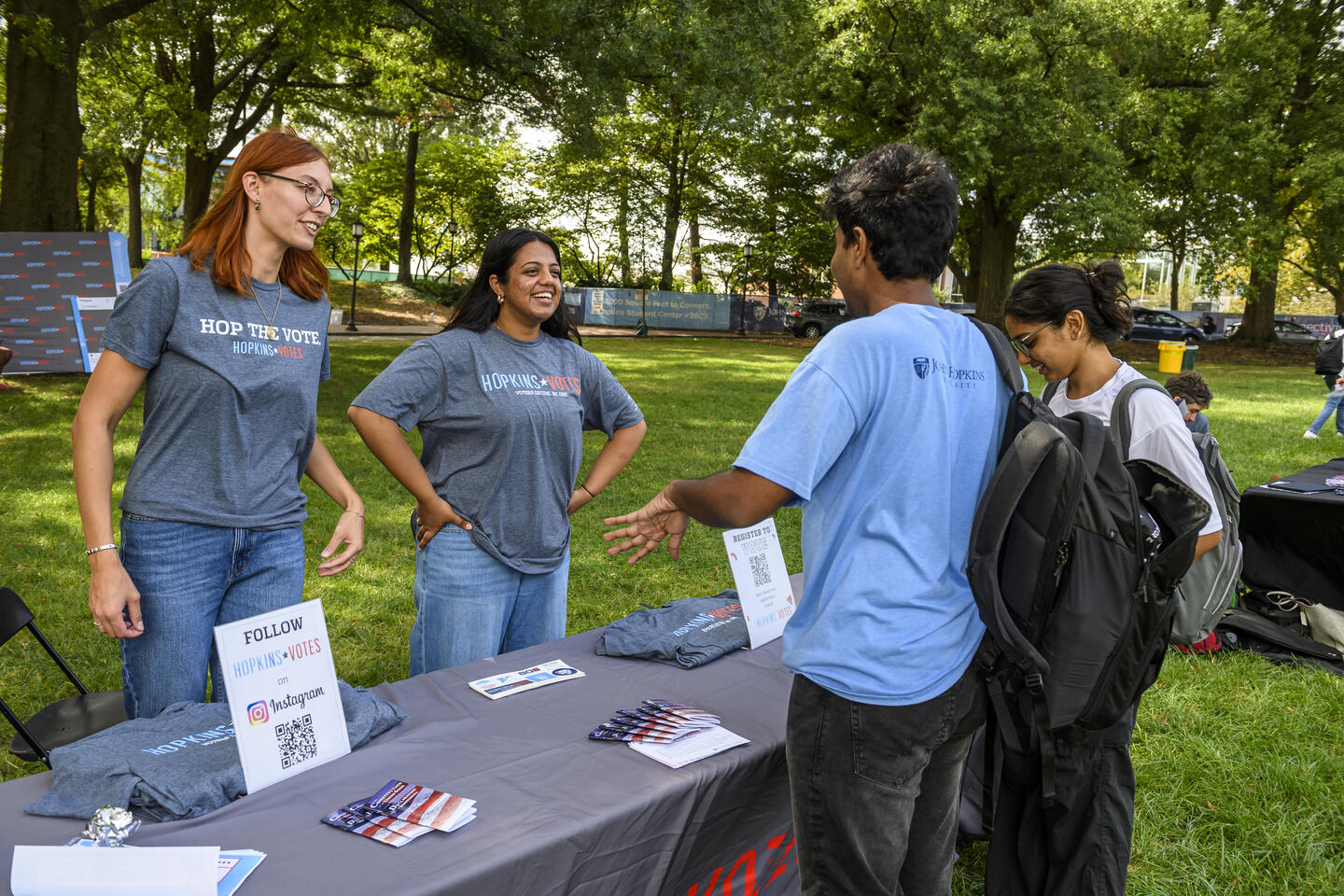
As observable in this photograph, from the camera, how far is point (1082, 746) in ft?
6.93

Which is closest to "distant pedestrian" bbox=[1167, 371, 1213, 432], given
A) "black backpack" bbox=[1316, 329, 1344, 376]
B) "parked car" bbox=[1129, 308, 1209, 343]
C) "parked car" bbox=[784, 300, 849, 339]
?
"black backpack" bbox=[1316, 329, 1344, 376]

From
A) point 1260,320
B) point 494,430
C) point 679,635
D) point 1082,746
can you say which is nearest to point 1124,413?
point 1082,746

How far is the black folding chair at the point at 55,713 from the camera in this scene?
2.65 meters

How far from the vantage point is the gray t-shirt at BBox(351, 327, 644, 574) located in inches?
106

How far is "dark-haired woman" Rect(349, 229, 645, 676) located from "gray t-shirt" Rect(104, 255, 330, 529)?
1.61 ft

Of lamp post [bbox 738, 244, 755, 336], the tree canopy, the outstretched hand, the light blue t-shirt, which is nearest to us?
the light blue t-shirt

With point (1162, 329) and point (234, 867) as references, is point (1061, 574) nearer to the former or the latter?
point (234, 867)

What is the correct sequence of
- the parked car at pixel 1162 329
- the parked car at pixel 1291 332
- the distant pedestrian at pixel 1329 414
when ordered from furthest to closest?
the parked car at pixel 1291 332, the parked car at pixel 1162 329, the distant pedestrian at pixel 1329 414

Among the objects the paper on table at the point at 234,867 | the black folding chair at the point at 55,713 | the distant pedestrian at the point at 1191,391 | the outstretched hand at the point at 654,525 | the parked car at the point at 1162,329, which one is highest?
the parked car at the point at 1162,329

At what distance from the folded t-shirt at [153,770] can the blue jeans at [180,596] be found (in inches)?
5.9

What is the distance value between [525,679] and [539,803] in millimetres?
646

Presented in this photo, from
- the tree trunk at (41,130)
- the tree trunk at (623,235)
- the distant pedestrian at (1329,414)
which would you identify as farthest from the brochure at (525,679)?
the tree trunk at (623,235)

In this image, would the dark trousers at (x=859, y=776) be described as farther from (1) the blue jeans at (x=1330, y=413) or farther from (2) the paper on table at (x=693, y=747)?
(1) the blue jeans at (x=1330, y=413)

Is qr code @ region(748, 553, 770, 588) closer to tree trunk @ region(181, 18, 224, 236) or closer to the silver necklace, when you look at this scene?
the silver necklace
